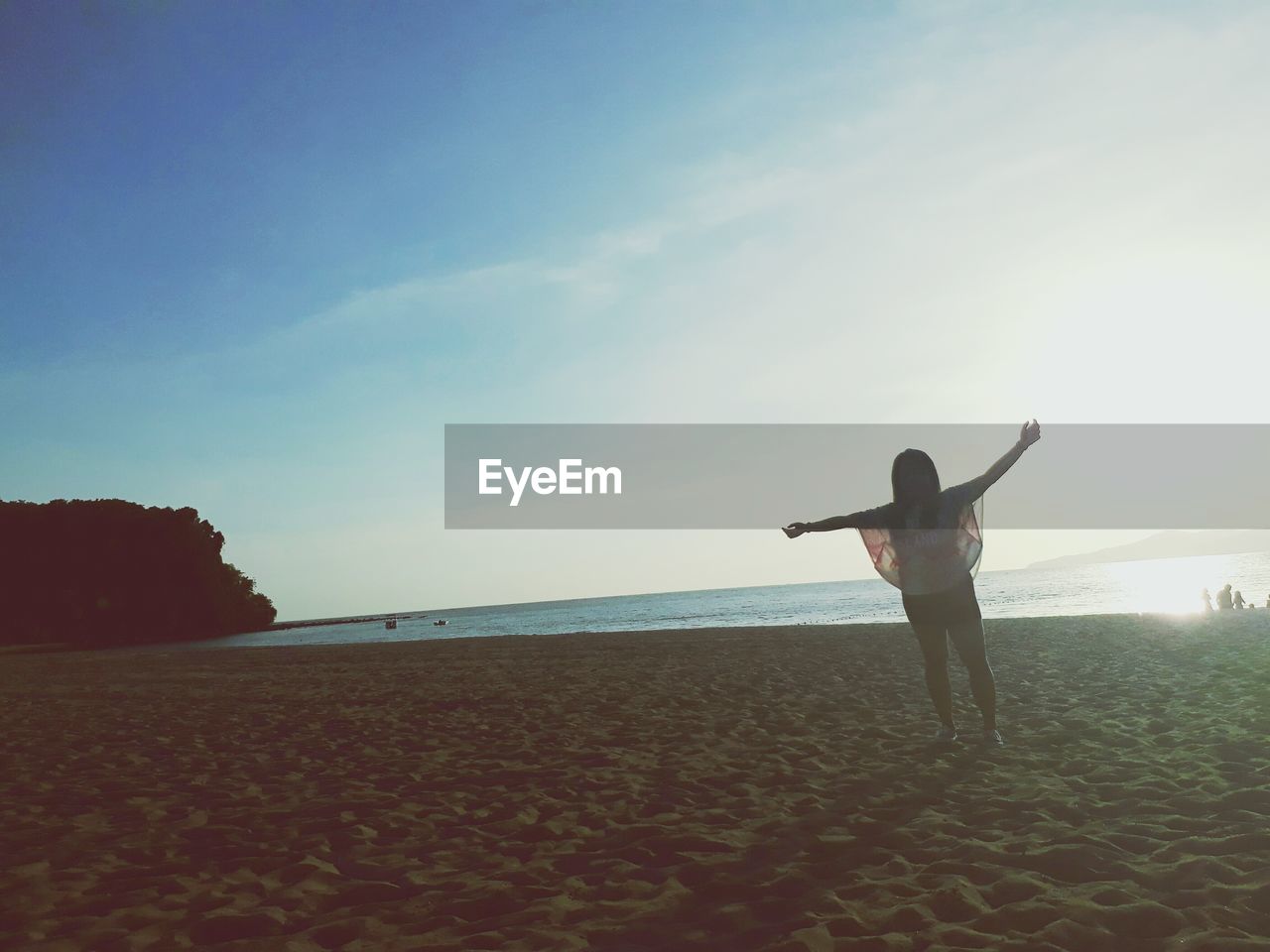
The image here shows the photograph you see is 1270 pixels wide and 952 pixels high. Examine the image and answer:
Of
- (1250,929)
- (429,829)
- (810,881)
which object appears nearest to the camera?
(1250,929)

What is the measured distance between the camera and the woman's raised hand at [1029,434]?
6.86 metres

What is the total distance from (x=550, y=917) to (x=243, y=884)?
6.63ft

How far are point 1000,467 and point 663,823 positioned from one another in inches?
163

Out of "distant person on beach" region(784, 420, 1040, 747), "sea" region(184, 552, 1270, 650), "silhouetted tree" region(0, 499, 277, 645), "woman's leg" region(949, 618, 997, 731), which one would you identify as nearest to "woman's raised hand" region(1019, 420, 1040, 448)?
"distant person on beach" region(784, 420, 1040, 747)

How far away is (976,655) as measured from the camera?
7.08 meters

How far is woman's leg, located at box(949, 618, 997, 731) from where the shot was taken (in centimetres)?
701

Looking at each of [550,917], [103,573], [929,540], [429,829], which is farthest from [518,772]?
[103,573]

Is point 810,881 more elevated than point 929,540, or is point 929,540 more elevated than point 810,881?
point 929,540

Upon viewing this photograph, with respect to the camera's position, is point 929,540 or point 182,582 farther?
point 182,582

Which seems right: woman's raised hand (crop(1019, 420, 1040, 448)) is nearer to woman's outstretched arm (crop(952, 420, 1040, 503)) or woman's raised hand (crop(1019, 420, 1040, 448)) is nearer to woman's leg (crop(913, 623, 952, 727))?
woman's outstretched arm (crop(952, 420, 1040, 503))

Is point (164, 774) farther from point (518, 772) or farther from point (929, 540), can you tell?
point (929, 540)

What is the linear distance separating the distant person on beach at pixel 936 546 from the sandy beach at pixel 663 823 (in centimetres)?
101

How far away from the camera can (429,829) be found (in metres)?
5.68

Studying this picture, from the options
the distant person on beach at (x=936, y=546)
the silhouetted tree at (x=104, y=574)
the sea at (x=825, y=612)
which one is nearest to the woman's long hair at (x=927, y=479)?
the distant person on beach at (x=936, y=546)
